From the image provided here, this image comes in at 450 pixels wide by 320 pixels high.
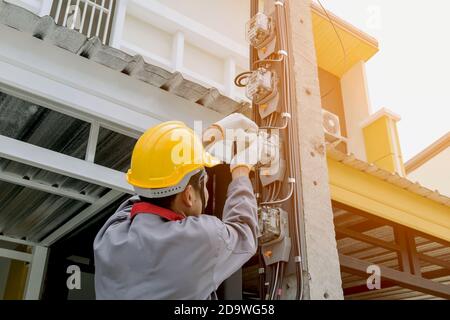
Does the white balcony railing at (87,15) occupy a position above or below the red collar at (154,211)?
above

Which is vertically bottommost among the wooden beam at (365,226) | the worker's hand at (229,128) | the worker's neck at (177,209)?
the worker's neck at (177,209)

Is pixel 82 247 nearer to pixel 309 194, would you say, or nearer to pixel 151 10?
pixel 151 10

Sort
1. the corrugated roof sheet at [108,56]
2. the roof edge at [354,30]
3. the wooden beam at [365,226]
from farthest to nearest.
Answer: the roof edge at [354,30] → the wooden beam at [365,226] → the corrugated roof sheet at [108,56]

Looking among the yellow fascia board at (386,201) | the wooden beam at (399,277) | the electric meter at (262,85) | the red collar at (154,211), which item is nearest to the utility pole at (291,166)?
the electric meter at (262,85)

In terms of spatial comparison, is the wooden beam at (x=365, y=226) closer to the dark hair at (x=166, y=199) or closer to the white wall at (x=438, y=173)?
the dark hair at (x=166, y=199)

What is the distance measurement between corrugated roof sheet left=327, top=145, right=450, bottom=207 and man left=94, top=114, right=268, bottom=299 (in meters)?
2.14

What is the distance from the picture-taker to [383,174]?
4.78 metres

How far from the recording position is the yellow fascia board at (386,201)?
452 centimetres

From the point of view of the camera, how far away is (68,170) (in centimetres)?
383

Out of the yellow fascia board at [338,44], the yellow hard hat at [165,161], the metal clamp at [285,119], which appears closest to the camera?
the yellow hard hat at [165,161]

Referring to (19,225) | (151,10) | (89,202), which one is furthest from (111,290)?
(151,10)

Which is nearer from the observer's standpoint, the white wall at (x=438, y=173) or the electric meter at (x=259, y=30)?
the electric meter at (x=259, y=30)

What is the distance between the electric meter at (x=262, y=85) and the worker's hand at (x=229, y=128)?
351mm

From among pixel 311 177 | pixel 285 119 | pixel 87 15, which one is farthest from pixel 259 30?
pixel 87 15
